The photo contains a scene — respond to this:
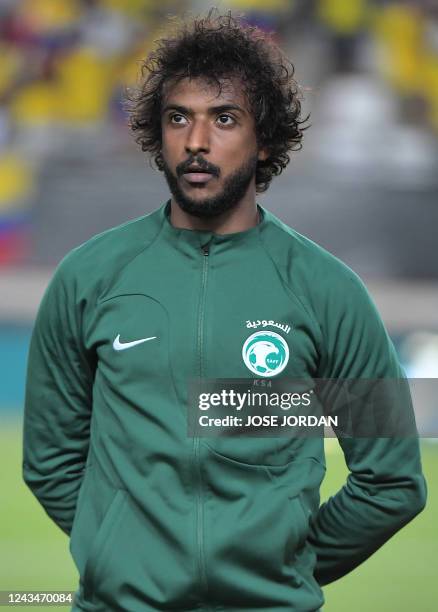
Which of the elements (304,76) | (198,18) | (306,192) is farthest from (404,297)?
(198,18)

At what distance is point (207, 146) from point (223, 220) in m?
0.14

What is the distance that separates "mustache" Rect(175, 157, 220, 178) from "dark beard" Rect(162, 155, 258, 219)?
0.02m

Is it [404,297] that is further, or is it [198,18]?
[404,297]

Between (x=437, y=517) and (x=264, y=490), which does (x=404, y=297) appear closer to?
(x=437, y=517)

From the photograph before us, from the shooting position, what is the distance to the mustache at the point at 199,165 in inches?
82.3

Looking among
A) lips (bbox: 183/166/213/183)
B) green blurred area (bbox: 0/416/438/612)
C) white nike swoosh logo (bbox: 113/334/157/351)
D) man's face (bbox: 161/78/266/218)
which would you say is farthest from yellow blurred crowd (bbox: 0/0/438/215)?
white nike swoosh logo (bbox: 113/334/157/351)

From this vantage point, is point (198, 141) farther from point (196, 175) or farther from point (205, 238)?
point (205, 238)

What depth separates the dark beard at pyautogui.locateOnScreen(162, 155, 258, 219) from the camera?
211 centimetres

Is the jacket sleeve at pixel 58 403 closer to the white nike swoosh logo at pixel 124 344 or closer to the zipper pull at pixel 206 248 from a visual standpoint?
the white nike swoosh logo at pixel 124 344

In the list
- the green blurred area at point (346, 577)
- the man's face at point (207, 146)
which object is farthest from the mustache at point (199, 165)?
the green blurred area at point (346, 577)

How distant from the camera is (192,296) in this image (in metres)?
2.09

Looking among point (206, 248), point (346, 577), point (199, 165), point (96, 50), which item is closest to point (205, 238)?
point (206, 248)

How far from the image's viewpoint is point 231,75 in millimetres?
2205

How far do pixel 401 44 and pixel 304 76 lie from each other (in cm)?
A: 95
